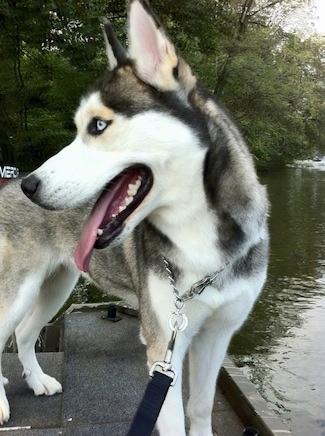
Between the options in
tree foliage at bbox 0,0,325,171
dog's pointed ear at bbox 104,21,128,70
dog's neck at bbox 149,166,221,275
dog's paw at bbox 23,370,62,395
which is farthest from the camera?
tree foliage at bbox 0,0,325,171

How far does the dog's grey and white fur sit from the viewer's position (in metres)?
2.28

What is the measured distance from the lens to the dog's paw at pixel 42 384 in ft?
12.5

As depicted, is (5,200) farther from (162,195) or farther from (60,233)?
(162,195)

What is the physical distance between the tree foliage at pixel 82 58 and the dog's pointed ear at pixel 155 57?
1.87 m

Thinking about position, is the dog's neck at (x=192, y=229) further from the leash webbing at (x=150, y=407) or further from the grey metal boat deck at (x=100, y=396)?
the grey metal boat deck at (x=100, y=396)

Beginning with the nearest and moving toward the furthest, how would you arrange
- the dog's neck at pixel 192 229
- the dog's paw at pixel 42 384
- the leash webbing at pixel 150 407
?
1. the leash webbing at pixel 150 407
2. the dog's neck at pixel 192 229
3. the dog's paw at pixel 42 384

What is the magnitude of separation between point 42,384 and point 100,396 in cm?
42

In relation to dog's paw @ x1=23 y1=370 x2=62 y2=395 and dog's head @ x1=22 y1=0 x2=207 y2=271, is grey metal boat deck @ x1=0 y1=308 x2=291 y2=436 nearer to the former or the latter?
dog's paw @ x1=23 y1=370 x2=62 y2=395

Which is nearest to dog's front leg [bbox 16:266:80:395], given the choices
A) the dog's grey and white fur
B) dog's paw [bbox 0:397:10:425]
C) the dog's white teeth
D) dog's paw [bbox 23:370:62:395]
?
dog's paw [bbox 23:370:62:395]

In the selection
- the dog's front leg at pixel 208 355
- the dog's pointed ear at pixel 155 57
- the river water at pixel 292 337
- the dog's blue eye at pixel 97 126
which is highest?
the dog's pointed ear at pixel 155 57

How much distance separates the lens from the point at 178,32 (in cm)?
1374

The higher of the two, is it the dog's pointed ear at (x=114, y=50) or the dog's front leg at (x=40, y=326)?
the dog's pointed ear at (x=114, y=50)

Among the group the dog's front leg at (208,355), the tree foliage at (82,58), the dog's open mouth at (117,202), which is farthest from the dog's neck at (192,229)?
the tree foliage at (82,58)

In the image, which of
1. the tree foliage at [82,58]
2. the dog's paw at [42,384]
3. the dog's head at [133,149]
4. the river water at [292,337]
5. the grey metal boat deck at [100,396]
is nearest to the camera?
the dog's head at [133,149]
